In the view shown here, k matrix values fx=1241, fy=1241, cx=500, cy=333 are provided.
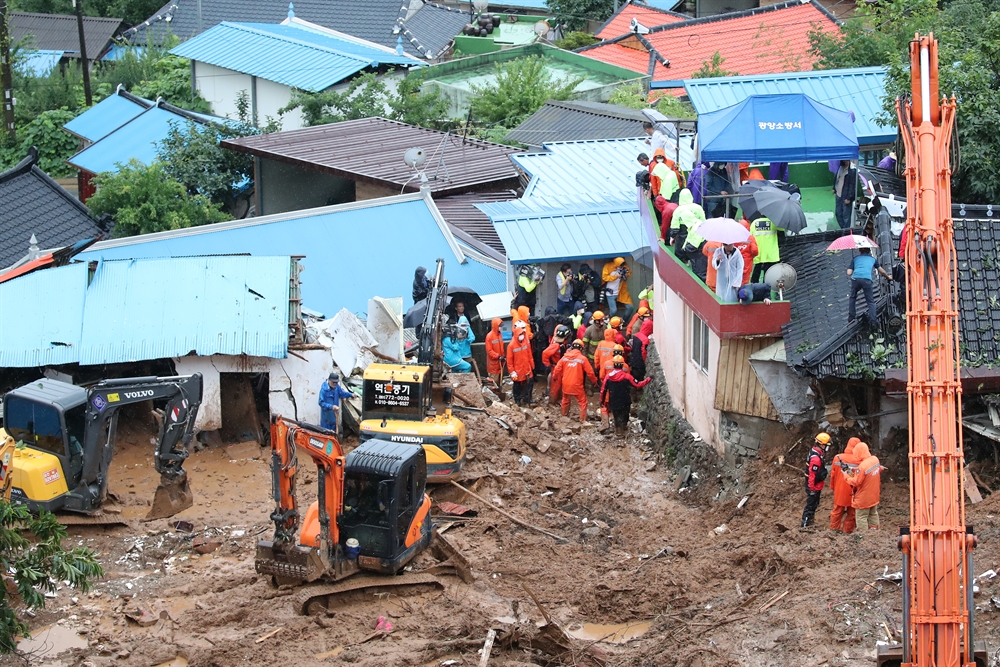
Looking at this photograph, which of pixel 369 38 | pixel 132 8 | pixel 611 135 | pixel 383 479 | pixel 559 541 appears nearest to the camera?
pixel 383 479

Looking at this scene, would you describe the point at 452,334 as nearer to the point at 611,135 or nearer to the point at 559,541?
the point at 559,541

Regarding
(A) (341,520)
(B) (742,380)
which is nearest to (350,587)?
(A) (341,520)

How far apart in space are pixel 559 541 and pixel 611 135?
17649mm

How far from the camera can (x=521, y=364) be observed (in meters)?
23.4

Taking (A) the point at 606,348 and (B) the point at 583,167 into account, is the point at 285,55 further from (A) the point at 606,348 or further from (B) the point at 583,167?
(A) the point at 606,348

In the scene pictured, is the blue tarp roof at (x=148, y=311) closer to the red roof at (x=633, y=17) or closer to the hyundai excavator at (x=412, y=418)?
the hyundai excavator at (x=412, y=418)

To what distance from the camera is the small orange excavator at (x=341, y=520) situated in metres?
14.7

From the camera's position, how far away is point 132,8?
5819 cm

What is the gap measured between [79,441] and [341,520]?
4.71 m

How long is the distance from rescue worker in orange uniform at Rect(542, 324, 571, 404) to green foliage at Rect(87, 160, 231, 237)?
10411mm

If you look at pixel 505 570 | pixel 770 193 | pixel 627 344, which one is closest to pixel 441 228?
pixel 627 344

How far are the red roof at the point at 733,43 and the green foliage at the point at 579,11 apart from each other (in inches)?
373

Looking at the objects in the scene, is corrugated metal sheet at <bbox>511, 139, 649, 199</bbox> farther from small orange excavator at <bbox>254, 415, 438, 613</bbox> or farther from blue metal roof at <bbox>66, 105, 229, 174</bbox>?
small orange excavator at <bbox>254, 415, 438, 613</bbox>

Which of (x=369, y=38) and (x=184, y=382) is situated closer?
(x=184, y=382)
